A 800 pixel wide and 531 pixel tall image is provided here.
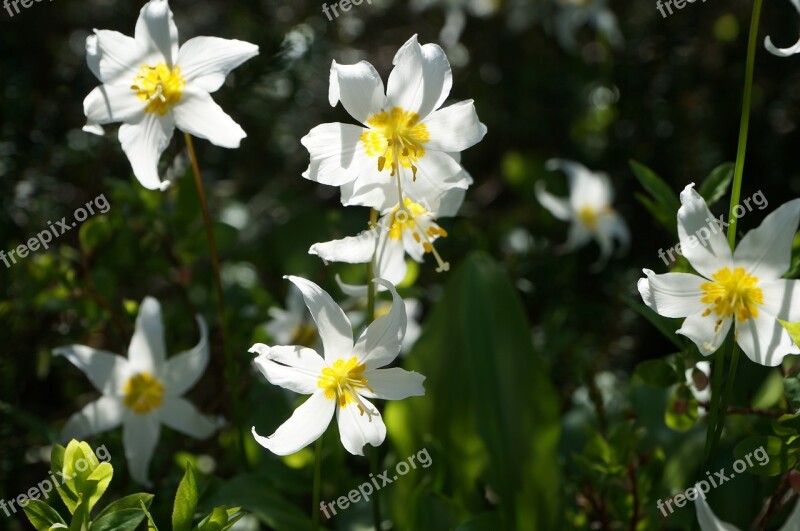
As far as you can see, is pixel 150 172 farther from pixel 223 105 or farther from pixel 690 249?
pixel 690 249

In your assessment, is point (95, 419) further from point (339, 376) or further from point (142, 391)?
point (339, 376)

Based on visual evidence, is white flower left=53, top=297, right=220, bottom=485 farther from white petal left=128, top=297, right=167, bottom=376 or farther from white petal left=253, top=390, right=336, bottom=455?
white petal left=253, top=390, right=336, bottom=455

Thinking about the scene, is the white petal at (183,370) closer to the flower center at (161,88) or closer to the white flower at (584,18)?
the flower center at (161,88)

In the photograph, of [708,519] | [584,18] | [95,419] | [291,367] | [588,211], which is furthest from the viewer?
[584,18]

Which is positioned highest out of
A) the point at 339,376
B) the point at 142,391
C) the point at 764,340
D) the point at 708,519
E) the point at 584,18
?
the point at 584,18

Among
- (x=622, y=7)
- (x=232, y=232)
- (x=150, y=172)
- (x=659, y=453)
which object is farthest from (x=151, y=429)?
(x=622, y=7)

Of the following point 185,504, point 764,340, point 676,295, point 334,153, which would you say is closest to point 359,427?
point 185,504

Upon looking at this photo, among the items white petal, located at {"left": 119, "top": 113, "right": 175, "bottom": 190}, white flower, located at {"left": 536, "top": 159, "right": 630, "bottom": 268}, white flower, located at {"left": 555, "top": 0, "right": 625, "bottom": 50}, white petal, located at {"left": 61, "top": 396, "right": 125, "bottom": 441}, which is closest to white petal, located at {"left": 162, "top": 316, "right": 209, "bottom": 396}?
white petal, located at {"left": 61, "top": 396, "right": 125, "bottom": 441}
